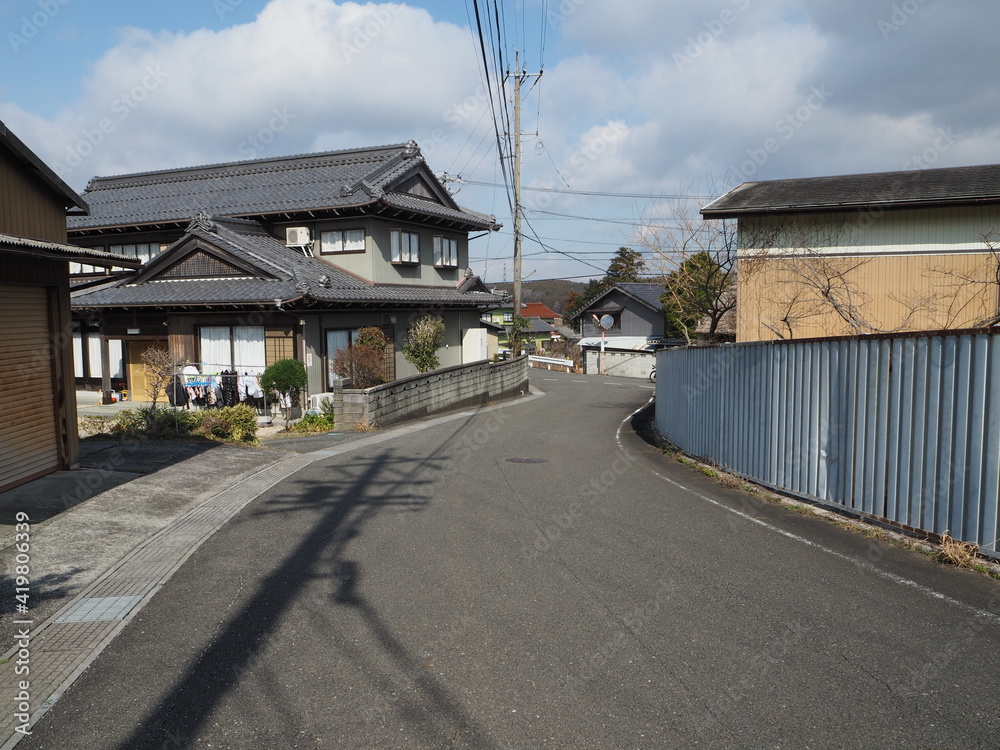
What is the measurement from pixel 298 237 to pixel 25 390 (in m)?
17.1

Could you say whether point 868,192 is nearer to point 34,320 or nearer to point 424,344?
point 424,344

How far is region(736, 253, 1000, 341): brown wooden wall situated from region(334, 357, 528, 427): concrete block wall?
9.23 meters

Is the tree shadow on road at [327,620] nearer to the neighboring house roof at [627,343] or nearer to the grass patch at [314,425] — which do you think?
the grass patch at [314,425]

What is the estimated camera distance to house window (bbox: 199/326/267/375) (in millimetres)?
22547

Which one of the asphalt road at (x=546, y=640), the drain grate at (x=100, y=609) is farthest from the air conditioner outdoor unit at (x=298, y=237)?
the drain grate at (x=100, y=609)

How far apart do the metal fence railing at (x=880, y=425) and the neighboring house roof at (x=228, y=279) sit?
44.5ft

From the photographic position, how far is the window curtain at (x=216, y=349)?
2277 centimetres

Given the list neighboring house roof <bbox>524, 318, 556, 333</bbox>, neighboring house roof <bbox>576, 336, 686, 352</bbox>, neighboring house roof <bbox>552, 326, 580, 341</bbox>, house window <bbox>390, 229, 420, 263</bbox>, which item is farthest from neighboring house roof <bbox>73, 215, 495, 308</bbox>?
neighboring house roof <bbox>524, 318, 556, 333</bbox>

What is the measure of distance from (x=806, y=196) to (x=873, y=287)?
9.90 feet

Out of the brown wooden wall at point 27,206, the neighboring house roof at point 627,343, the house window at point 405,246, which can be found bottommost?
the neighboring house roof at point 627,343

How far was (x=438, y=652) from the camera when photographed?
17.2 feet

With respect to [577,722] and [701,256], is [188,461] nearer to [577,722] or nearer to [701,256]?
[577,722]

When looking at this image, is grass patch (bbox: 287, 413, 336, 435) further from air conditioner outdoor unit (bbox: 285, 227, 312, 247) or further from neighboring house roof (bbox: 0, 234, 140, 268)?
air conditioner outdoor unit (bbox: 285, 227, 312, 247)

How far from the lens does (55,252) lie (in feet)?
30.7
